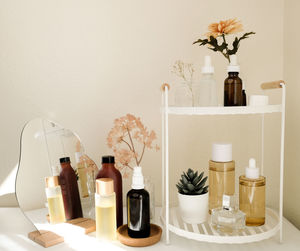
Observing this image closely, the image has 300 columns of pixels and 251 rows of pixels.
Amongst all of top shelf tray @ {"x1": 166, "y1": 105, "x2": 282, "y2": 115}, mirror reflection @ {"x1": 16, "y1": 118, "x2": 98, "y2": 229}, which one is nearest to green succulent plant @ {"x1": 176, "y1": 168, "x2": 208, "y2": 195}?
top shelf tray @ {"x1": 166, "y1": 105, "x2": 282, "y2": 115}

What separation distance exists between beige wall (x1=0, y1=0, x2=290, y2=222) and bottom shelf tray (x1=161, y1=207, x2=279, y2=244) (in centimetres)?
31

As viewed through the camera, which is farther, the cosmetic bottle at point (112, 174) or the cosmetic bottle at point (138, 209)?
the cosmetic bottle at point (112, 174)

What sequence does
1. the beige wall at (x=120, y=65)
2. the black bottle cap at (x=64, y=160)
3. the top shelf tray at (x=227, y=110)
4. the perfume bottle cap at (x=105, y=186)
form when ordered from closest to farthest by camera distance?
the top shelf tray at (x=227, y=110) < the perfume bottle cap at (x=105, y=186) < the black bottle cap at (x=64, y=160) < the beige wall at (x=120, y=65)

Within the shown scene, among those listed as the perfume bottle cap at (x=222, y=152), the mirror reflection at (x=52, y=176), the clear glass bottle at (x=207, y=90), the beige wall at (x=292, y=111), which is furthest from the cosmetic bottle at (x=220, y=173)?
the mirror reflection at (x=52, y=176)

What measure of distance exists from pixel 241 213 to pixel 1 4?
1.04m

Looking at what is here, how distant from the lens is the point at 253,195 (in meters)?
0.89

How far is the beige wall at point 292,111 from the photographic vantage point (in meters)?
1.02

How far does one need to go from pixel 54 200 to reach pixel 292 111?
2.63ft

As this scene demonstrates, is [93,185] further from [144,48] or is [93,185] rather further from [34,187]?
[144,48]

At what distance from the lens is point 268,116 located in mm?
1167

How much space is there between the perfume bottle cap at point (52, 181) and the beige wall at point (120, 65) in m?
0.25

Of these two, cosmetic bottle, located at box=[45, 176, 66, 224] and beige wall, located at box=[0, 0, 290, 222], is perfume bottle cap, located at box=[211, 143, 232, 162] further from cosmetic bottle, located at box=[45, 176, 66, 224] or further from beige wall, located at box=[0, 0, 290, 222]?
cosmetic bottle, located at box=[45, 176, 66, 224]

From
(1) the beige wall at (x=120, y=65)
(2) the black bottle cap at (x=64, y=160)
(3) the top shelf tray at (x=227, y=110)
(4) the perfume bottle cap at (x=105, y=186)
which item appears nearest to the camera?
(3) the top shelf tray at (x=227, y=110)

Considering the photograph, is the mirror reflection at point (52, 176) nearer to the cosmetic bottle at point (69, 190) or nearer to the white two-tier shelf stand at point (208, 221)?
the cosmetic bottle at point (69, 190)
